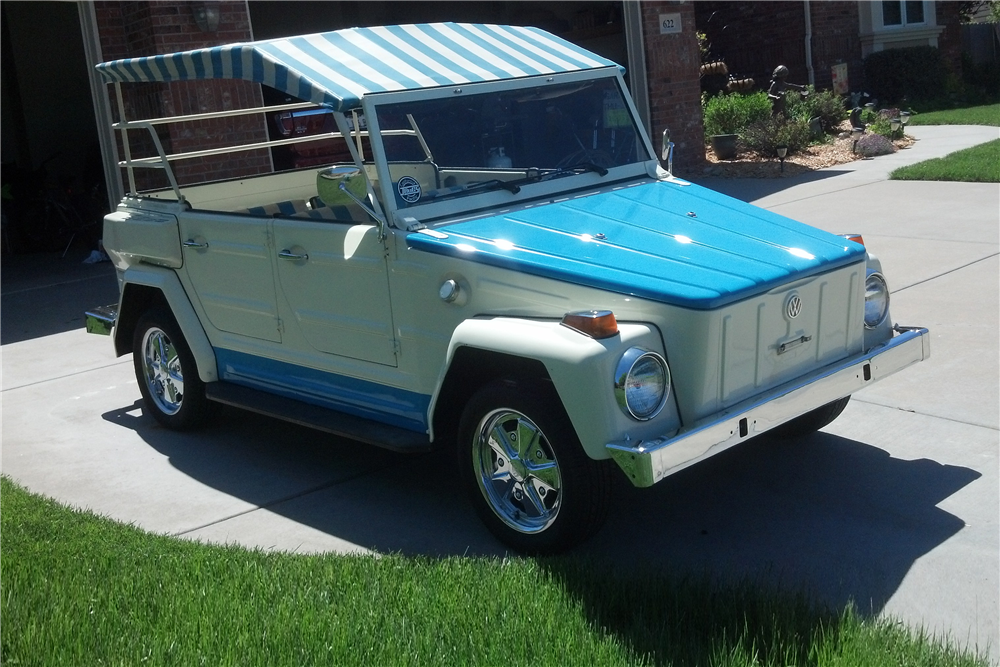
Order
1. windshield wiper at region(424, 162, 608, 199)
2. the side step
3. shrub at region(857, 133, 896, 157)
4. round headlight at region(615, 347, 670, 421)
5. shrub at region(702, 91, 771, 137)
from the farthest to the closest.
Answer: shrub at region(702, 91, 771, 137)
shrub at region(857, 133, 896, 157)
windshield wiper at region(424, 162, 608, 199)
the side step
round headlight at region(615, 347, 670, 421)

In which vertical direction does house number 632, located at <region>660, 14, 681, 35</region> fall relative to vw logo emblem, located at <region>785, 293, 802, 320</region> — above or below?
above

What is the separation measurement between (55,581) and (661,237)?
281 cm

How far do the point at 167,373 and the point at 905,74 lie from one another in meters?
19.4

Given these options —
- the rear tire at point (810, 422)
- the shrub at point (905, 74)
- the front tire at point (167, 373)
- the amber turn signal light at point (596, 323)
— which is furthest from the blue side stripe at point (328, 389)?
the shrub at point (905, 74)

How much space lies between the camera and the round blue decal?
478cm

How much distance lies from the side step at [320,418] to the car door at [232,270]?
32cm

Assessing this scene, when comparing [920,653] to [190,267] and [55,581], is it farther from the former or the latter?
[190,267]

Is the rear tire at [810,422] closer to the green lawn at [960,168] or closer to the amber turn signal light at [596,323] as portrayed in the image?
the amber turn signal light at [596,323]

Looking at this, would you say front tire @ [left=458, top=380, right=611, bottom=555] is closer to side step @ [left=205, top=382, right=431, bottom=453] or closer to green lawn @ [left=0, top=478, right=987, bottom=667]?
green lawn @ [left=0, top=478, right=987, bottom=667]

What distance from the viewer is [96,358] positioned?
8141 millimetres

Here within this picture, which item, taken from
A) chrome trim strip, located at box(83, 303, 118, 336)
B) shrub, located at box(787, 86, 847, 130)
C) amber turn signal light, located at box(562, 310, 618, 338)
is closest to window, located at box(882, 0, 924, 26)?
shrub, located at box(787, 86, 847, 130)

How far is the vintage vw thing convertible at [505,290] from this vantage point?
4.01 meters

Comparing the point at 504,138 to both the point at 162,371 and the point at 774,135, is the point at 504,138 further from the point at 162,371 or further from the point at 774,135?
the point at 774,135

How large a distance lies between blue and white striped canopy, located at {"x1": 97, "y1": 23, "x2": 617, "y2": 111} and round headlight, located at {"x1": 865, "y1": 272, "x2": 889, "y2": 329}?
1795 mm
